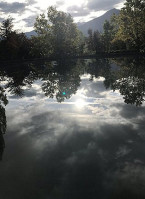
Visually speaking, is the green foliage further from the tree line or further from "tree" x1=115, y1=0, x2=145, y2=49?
"tree" x1=115, y1=0, x2=145, y2=49

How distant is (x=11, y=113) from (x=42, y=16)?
227ft

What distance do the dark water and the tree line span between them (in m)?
39.5

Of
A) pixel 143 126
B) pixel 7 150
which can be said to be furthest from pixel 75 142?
pixel 143 126

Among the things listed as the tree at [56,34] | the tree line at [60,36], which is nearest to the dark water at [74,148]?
the tree line at [60,36]

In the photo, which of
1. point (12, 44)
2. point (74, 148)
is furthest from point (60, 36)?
point (74, 148)

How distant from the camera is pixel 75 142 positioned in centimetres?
1034

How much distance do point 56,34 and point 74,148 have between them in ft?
232

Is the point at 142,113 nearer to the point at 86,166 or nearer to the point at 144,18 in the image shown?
the point at 86,166

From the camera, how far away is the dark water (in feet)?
22.9

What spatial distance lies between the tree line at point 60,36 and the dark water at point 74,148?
39483mm

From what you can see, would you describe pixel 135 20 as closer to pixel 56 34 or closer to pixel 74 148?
pixel 56 34

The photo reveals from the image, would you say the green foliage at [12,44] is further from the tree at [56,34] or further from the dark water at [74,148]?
the dark water at [74,148]

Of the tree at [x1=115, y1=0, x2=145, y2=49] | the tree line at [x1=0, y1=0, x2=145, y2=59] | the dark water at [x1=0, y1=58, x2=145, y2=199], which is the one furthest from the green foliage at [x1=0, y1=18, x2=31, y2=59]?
the dark water at [x1=0, y1=58, x2=145, y2=199]

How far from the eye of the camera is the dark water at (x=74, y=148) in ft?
22.9
